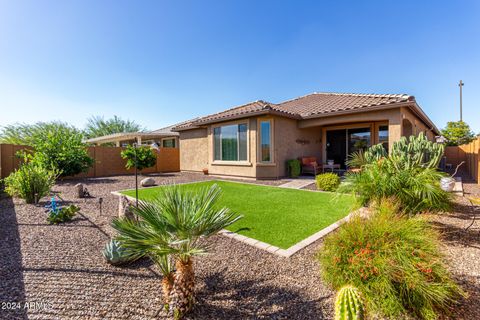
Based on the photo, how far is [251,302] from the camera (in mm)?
2551

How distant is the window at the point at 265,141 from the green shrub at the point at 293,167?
1.39 metres

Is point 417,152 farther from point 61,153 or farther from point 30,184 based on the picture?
point 61,153

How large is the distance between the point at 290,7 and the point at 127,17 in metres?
7.31

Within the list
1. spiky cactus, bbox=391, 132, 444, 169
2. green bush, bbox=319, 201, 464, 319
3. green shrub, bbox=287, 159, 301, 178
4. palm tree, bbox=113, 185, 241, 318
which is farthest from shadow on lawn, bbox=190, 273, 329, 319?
green shrub, bbox=287, 159, 301, 178

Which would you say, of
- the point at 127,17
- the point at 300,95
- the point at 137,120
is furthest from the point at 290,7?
the point at 137,120

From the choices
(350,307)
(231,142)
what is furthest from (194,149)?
(350,307)

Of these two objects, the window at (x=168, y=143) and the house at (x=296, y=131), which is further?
the window at (x=168, y=143)

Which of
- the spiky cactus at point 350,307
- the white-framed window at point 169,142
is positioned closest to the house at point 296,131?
the white-framed window at point 169,142

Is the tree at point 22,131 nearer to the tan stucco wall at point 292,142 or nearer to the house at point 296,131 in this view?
the house at point 296,131

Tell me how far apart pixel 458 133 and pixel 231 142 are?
32163mm

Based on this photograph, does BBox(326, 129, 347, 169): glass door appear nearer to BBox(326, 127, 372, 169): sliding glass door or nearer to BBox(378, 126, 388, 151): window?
BBox(326, 127, 372, 169): sliding glass door

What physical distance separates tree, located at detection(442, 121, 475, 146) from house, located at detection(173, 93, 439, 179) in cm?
2086

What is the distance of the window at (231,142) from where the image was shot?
1271 centimetres

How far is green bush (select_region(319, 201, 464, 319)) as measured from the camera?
2.22 m
